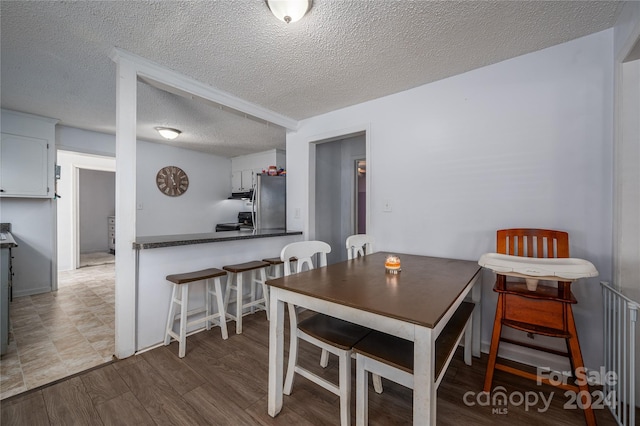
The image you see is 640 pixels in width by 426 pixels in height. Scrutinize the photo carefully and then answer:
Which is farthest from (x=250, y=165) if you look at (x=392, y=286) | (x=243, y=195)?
(x=392, y=286)

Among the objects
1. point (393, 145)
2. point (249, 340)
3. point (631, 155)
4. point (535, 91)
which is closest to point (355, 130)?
point (393, 145)

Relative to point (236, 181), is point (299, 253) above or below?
below

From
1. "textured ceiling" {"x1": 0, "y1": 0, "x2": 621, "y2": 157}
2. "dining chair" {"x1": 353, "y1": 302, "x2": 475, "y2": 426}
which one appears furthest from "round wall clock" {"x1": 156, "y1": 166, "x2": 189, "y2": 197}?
"dining chair" {"x1": 353, "y1": 302, "x2": 475, "y2": 426}

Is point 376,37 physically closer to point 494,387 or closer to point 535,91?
point 535,91

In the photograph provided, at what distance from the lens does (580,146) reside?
177 centimetres

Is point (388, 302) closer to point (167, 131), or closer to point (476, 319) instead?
point (476, 319)

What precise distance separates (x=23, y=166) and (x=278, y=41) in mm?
3877

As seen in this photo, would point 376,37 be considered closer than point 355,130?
Yes

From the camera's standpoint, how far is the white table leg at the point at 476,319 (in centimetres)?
197

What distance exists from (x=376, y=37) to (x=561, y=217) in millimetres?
1852

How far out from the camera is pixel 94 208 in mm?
6926

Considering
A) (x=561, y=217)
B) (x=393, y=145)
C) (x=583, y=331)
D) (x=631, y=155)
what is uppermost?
(x=393, y=145)

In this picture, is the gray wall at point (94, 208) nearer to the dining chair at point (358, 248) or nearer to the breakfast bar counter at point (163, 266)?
the breakfast bar counter at point (163, 266)

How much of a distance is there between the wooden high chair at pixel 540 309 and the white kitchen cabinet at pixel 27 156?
5.25 m
